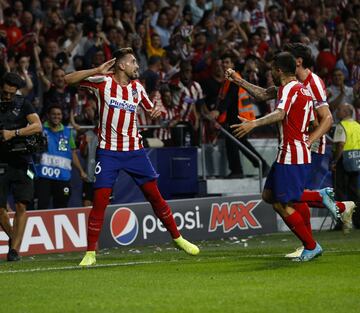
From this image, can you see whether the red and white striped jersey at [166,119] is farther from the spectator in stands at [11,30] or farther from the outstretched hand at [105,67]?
the outstretched hand at [105,67]

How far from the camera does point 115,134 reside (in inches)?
519

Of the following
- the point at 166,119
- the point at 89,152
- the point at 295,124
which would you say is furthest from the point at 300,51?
the point at 166,119

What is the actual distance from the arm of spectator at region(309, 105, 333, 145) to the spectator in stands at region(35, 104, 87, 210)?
222 inches

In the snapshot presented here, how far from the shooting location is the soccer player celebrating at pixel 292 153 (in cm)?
1213

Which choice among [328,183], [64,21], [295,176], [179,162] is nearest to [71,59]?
[64,21]

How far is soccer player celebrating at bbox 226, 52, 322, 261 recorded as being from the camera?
478 inches

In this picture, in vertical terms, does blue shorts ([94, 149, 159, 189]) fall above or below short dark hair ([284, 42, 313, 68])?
below

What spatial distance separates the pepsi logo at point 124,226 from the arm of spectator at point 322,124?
464 cm

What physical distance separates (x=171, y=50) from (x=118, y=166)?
948 cm

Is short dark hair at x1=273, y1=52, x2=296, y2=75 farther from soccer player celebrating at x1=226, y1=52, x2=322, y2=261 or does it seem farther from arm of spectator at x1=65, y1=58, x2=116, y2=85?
arm of spectator at x1=65, y1=58, x2=116, y2=85

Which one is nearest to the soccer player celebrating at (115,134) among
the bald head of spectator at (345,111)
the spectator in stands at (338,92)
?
the bald head of spectator at (345,111)

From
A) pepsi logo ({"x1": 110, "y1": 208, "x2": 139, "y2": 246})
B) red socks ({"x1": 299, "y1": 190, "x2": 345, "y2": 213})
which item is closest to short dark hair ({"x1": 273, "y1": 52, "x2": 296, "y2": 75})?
red socks ({"x1": 299, "y1": 190, "x2": 345, "y2": 213})

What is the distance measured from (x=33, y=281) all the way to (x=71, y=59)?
33.1ft

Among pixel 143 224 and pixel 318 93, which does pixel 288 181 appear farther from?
pixel 143 224
